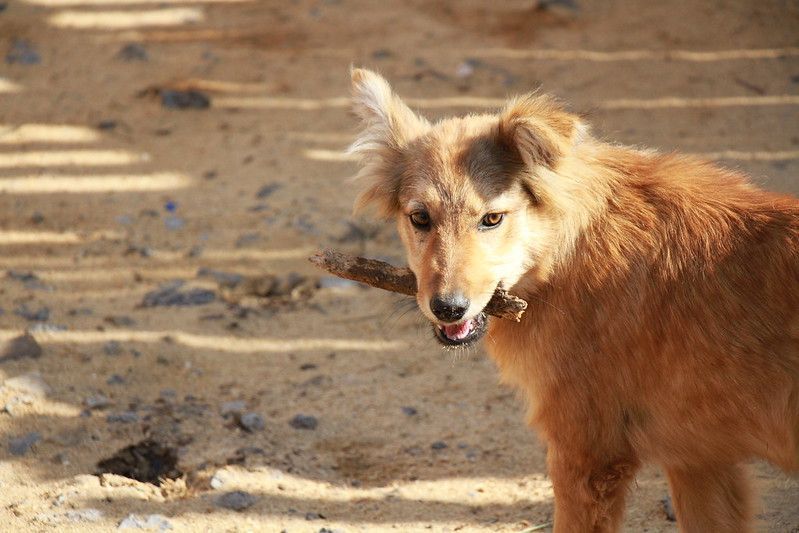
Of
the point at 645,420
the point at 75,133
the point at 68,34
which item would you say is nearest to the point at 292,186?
the point at 75,133

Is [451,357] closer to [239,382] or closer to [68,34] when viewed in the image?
[239,382]

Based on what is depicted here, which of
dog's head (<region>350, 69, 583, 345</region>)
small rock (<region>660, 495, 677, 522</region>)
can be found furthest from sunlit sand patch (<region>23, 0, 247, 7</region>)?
small rock (<region>660, 495, 677, 522</region>)

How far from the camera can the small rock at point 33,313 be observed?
616 cm

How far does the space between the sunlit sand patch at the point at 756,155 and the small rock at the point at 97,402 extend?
4.69m

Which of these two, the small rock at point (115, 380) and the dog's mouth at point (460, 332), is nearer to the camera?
the dog's mouth at point (460, 332)

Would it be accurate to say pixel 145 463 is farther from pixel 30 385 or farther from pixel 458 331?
pixel 458 331

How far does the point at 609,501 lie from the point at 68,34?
24.7 ft

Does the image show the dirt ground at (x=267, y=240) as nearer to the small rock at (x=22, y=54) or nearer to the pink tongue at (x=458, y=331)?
the small rock at (x=22, y=54)

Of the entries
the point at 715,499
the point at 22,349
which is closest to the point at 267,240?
the point at 22,349

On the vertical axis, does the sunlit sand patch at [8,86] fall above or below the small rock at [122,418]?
below

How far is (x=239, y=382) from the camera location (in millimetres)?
5719

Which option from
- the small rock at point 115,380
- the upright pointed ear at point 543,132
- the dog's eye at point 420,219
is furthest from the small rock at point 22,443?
the upright pointed ear at point 543,132

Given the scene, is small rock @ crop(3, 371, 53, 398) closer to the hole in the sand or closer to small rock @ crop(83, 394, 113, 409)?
small rock @ crop(83, 394, 113, 409)

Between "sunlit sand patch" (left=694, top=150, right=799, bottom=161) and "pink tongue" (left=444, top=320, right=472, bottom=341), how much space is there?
13.3ft
